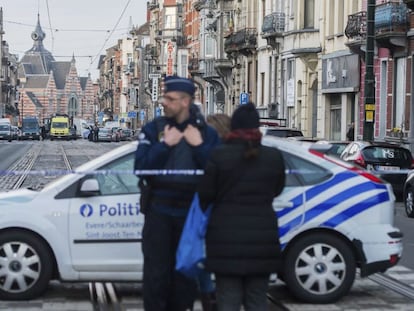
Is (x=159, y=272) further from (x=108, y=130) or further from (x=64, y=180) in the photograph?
(x=108, y=130)

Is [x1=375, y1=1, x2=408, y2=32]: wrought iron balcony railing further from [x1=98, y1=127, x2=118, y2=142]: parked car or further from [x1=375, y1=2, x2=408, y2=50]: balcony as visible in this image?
[x1=98, y1=127, x2=118, y2=142]: parked car

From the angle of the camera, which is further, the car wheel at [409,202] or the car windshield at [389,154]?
the car windshield at [389,154]

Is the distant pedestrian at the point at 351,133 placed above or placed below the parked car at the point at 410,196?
above

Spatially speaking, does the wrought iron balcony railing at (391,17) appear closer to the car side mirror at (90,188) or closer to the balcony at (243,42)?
the balcony at (243,42)

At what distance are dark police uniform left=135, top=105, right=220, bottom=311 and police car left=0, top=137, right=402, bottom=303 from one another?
244 cm

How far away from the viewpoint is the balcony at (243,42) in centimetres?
5378

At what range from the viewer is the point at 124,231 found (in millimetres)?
9094

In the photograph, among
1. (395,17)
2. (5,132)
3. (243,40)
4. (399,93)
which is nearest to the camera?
(395,17)

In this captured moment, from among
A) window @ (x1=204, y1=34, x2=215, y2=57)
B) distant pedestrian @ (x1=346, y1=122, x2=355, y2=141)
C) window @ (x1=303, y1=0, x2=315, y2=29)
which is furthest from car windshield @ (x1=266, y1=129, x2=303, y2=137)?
window @ (x1=204, y1=34, x2=215, y2=57)

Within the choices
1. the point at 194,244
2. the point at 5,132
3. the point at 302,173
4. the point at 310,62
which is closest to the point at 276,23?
the point at 310,62

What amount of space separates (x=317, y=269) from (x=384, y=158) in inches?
559

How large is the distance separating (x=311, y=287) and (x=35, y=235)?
2.67m

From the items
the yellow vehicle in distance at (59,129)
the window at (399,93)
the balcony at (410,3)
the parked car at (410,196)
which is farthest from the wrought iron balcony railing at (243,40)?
the yellow vehicle in distance at (59,129)

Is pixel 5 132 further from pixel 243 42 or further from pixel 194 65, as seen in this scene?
pixel 243 42
